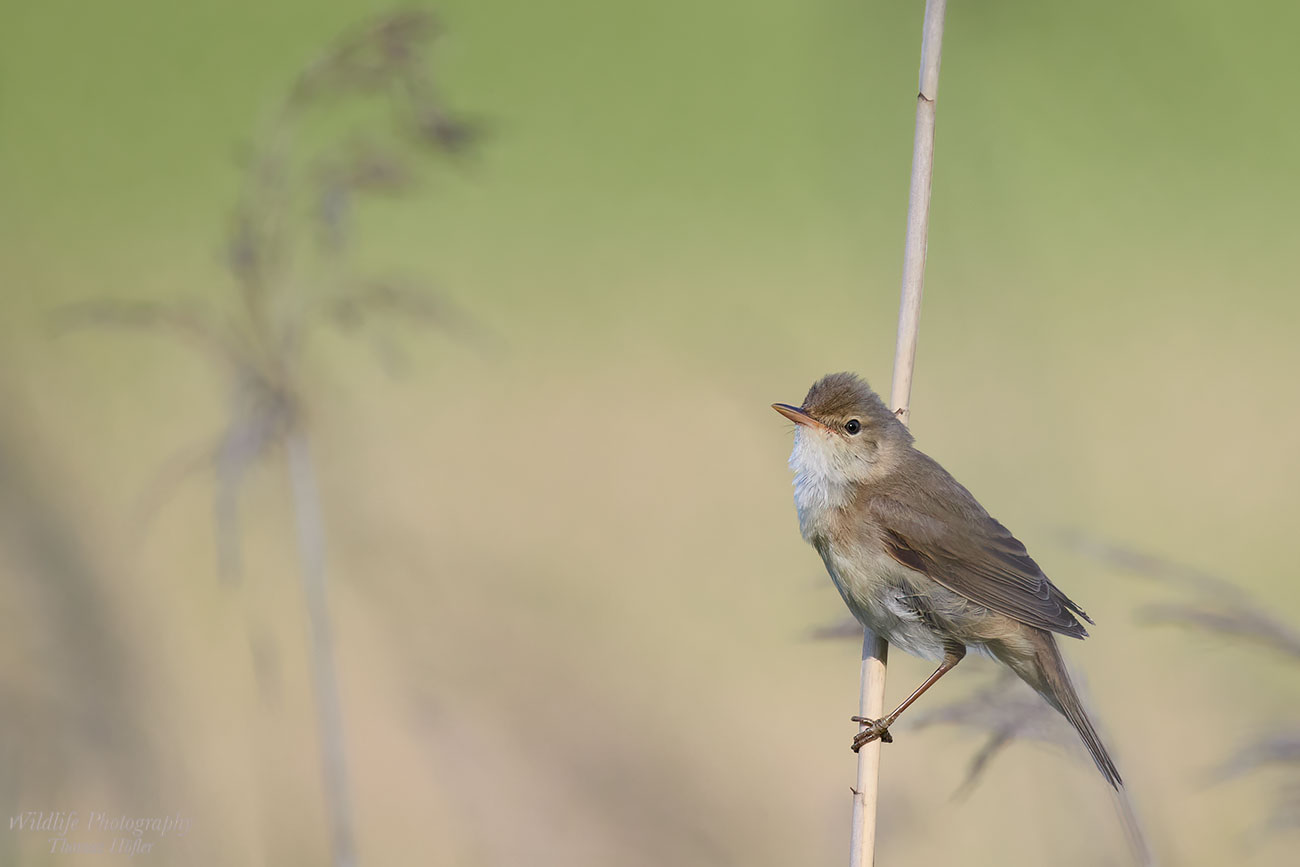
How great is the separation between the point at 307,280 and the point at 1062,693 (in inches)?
62.5

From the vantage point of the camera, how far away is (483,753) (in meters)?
3.34

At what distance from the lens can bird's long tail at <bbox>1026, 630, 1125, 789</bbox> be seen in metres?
1.89

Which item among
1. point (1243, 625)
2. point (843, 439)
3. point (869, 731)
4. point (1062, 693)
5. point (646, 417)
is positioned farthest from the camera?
point (646, 417)

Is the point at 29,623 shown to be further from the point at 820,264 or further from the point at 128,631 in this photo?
the point at 820,264

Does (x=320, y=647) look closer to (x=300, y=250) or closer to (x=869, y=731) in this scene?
(x=300, y=250)

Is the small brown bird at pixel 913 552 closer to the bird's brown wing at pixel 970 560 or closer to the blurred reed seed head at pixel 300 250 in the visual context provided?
the bird's brown wing at pixel 970 560

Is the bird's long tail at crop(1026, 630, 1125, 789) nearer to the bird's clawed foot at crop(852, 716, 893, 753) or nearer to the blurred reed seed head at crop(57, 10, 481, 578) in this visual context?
the bird's clawed foot at crop(852, 716, 893, 753)

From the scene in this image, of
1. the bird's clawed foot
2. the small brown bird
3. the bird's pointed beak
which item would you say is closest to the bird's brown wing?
the small brown bird

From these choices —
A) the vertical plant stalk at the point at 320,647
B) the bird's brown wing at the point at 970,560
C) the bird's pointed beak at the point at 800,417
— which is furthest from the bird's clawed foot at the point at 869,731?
the vertical plant stalk at the point at 320,647

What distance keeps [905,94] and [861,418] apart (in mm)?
3985

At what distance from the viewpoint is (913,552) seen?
2066 millimetres

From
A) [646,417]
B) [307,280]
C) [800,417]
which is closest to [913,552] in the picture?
[800,417]

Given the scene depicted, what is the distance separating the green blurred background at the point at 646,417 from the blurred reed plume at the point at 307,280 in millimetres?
121

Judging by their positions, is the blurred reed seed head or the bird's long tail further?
the blurred reed seed head
